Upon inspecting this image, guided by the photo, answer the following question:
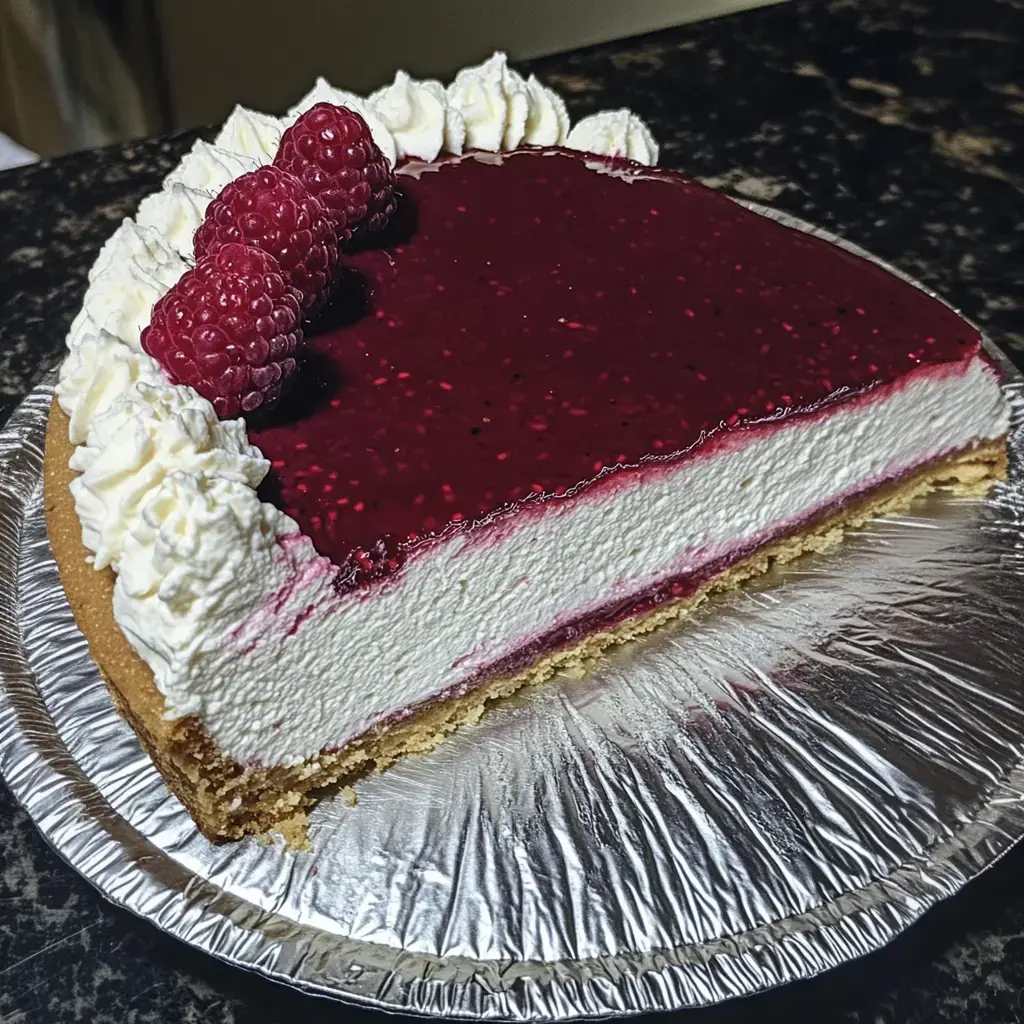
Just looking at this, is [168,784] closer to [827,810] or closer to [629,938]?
[629,938]

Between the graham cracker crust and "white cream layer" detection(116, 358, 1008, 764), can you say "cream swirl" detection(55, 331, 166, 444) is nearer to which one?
the graham cracker crust

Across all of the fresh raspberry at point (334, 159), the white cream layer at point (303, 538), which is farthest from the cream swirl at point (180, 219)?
the fresh raspberry at point (334, 159)

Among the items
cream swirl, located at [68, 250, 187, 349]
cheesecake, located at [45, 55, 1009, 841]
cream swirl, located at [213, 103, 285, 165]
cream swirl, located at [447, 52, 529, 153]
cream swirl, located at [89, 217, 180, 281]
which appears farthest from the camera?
cream swirl, located at [447, 52, 529, 153]

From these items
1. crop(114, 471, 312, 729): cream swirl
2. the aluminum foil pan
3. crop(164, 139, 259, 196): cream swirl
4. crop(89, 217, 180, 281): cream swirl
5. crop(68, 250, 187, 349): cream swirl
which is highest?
crop(164, 139, 259, 196): cream swirl

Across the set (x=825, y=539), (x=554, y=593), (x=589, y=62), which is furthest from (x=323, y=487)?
(x=589, y=62)

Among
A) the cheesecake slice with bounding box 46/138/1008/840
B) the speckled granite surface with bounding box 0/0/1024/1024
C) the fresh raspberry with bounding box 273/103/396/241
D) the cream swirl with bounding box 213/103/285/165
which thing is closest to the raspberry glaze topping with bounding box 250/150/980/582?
the cheesecake slice with bounding box 46/138/1008/840

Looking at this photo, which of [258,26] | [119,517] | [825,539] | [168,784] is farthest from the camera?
[258,26]

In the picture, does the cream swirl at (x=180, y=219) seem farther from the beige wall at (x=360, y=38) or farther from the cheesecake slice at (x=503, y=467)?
the beige wall at (x=360, y=38)
